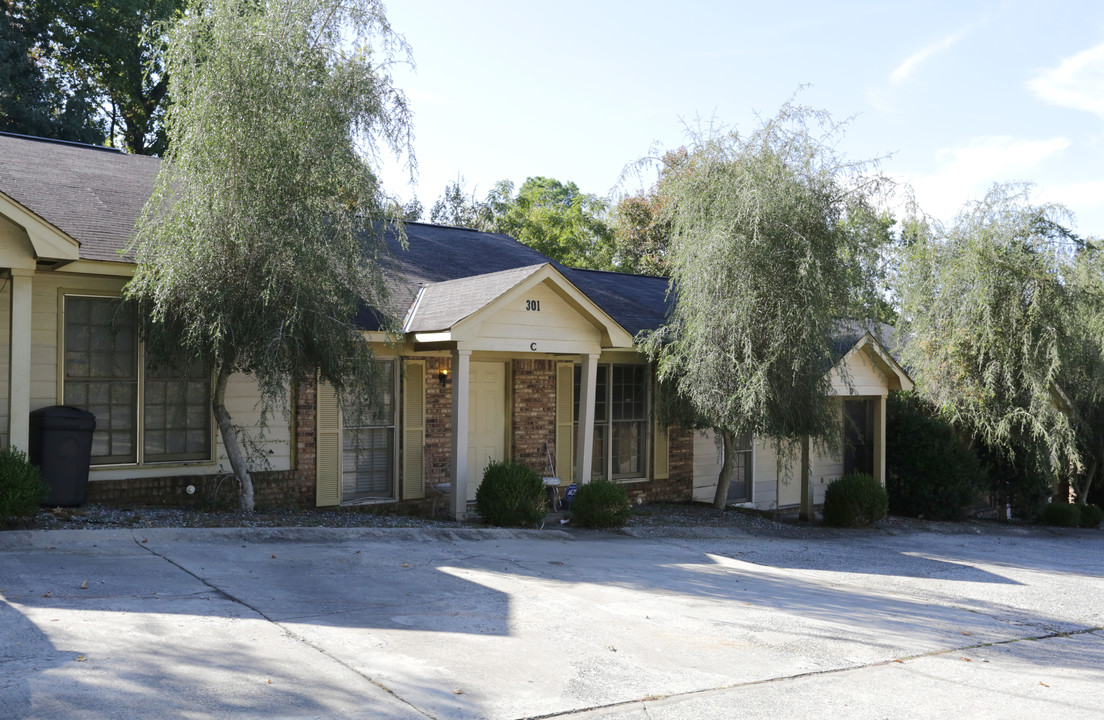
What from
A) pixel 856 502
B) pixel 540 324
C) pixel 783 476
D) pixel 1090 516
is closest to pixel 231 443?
pixel 540 324

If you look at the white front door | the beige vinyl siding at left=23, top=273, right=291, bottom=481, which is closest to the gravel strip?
the beige vinyl siding at left=23, top=273, right=291, bottom=481

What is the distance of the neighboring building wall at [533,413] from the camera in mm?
13766

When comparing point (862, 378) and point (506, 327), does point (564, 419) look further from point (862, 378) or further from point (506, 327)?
point (862, 378)

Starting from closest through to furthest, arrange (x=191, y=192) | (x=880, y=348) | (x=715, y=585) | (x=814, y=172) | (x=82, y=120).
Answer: (x=715, y=585), (x=191, y=192), (x=814, y=172), (x=880, y=348), (x=82, y=120)

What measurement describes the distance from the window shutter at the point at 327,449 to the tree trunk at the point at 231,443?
139 cm

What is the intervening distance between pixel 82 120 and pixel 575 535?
72.3ft

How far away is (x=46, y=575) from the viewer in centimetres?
696

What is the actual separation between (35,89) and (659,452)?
68.6ft

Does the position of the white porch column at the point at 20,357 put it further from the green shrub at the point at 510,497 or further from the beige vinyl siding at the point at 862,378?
the beige vinyl siding at the point at 862,378

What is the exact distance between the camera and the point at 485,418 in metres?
13.6

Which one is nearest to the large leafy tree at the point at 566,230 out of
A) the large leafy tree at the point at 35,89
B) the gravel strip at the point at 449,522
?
the large leafy tree at the point at 35,89

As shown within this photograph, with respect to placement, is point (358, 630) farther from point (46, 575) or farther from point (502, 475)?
point (502, 475)

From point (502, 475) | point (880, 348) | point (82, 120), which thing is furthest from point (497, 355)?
point (82, 120)

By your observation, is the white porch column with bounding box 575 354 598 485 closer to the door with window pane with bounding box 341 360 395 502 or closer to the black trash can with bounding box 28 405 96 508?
the door with window pane with bounding box 341 360 395 502
